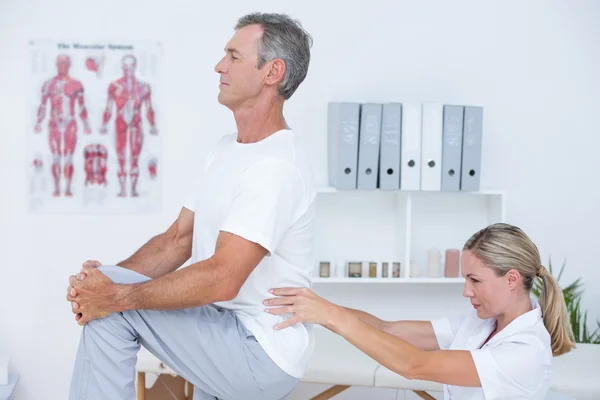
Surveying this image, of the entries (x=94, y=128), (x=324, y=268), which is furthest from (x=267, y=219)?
(x=94, y=128)

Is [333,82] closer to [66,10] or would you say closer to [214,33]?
[214,33]

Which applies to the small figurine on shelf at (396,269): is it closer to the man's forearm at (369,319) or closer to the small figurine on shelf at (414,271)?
the small figurine on shelf at (414,271)

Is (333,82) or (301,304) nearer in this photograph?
(301,304)

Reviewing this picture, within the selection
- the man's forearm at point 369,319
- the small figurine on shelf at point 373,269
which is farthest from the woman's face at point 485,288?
the small figurine on shelf at point 373,269

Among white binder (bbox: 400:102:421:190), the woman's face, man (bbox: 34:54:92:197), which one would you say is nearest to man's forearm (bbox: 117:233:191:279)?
the woman's face

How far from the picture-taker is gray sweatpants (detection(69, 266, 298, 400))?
1751 mm

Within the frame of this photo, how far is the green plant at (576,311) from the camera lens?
3.44m

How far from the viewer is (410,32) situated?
11.8 feet

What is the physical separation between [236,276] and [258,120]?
41cm

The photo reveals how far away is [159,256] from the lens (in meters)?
2.23

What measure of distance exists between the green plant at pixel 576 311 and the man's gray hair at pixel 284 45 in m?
1.72

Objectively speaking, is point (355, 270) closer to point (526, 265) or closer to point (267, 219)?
point (526, 265)

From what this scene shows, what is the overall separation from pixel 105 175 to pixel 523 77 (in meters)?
1.77

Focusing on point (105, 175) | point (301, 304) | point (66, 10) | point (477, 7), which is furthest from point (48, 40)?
point (301, 304)
